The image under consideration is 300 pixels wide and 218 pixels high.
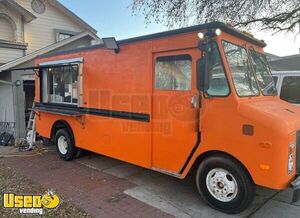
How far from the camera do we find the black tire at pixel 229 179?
3922mm

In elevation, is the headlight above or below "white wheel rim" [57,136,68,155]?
above

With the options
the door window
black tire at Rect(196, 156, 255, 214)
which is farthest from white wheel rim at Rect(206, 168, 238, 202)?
the door window

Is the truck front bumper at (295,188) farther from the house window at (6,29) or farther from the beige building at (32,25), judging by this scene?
the house window at (6,29)

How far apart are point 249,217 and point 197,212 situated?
744 mm

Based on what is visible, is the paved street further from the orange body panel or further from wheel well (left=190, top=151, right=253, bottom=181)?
wheel well (left=190, top=151, right=253, bottom=181)

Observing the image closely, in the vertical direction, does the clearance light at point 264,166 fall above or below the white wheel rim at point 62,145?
above

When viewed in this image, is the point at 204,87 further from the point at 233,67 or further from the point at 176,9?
the point at 176,9

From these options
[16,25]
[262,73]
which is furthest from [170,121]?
[16,25]

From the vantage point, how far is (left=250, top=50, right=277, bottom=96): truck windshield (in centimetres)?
468

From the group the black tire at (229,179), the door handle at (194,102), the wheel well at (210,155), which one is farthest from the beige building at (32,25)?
the black tire at (229,179)

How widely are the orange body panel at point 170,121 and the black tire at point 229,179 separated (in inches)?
5.7

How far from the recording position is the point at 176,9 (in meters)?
9.78

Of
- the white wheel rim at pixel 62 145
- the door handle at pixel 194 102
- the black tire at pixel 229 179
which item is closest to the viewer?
the black tire at pixel 229 179

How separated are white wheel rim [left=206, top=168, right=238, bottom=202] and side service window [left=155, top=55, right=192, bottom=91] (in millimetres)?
1352
